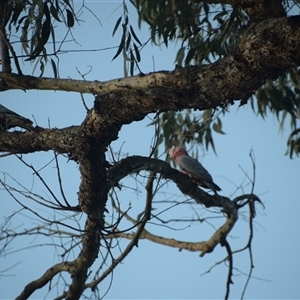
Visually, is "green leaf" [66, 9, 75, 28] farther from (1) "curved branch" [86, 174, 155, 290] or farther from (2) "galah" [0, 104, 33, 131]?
(1) "curved branch" [86, 174, 155, 290]

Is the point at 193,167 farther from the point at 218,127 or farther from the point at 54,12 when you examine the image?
the point at 54,12

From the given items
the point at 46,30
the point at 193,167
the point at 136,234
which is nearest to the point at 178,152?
the point at 193,167

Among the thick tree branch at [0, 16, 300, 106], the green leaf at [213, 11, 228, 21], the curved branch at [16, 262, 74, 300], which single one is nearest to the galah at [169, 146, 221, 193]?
the green leaf at [213, 11, 228, 21]

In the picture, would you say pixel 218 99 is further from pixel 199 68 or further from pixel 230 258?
pixel 230 258

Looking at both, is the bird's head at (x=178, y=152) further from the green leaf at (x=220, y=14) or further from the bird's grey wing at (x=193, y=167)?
the green leaf at (x=220, y=14)

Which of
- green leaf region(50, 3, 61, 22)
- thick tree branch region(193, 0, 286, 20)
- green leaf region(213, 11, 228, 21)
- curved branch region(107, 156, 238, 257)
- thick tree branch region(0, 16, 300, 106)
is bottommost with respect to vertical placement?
thick tree branch region(0, 16, 300, 106)

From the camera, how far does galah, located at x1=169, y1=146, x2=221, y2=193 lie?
16.7 ft

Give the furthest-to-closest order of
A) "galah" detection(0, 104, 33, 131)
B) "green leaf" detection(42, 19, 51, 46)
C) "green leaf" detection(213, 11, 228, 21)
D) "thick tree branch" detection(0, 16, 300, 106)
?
"green leaf" detection(213, 11, 228, 21) → "green leaf" detection(42, 19, 51, 46) → "galah" detection(0, 104, 33, 131) → "thick tree branch" detection(0, 16, 300, 106)

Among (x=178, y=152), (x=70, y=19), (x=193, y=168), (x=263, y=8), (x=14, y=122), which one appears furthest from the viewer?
(x=178, y=152)

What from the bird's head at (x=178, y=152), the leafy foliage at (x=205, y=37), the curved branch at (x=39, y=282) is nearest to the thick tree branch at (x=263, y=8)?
the leafy foliage at (x=205, y=37)

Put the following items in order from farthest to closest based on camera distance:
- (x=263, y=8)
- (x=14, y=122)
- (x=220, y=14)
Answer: (x=220, y=14)
(x=14, y=122)
(x=263, y=8)

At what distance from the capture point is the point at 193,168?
5367 millimetres

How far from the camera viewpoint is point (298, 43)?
1867mm

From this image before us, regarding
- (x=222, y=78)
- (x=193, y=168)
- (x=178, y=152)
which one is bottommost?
(x=222, y=78)
